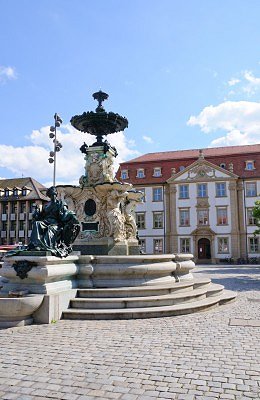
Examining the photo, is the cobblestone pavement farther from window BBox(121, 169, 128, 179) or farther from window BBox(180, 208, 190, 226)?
window BBox(121, 169, 128, 179)

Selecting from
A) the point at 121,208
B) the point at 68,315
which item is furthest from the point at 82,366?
the point at 121,208

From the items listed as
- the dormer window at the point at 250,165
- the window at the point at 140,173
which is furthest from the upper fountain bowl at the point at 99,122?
the window at the point at 140,173

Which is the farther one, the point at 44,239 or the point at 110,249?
the point at 110,249

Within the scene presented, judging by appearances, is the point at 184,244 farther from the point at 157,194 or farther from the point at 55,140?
the point at 55,140

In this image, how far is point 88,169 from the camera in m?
14.5

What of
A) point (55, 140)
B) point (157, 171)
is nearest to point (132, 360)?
point (55, 140)

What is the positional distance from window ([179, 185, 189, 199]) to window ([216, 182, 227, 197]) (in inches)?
153

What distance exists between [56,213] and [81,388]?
6291 millimetres

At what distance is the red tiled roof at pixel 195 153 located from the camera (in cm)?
5084

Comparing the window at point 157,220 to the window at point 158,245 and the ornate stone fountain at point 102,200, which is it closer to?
the window at point 158,245

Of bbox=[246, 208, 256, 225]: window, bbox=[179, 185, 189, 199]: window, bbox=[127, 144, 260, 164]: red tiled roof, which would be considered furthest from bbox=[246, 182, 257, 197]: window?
bbox=[179, 185, 189, 199]: window

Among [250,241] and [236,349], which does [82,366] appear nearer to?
[236,349]

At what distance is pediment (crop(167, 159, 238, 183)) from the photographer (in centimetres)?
4709

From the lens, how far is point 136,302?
28.8 feet
